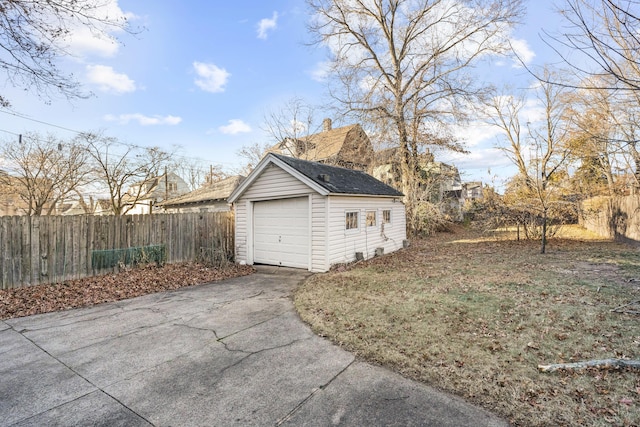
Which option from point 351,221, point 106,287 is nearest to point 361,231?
point 351,221

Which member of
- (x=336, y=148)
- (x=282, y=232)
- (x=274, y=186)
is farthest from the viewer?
(x=336, y=148)

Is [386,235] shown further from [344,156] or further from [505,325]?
[344,156]

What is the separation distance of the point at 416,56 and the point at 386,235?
1265 centimetres

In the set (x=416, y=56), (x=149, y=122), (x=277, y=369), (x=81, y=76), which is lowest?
(x=277, y=369)

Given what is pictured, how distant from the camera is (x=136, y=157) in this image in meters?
17.9

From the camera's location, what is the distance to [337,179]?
10.3 meters

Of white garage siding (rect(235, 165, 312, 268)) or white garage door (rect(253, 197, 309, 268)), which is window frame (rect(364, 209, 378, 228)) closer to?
white garage door (rect(253, 197, 309, 268))

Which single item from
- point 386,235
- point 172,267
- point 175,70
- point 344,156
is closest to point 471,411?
point 172,267

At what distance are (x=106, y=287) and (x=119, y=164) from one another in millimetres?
12519

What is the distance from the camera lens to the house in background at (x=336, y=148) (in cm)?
2267

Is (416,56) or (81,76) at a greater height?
(416,56)

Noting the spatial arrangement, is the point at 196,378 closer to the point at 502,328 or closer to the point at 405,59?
the point at 502,328

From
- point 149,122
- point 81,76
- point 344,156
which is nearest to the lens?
point 81,76

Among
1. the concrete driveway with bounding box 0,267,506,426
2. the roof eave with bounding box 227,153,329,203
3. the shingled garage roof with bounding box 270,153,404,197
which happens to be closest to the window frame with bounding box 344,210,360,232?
the shingled garage roof with bounding box 270,153,404,197
